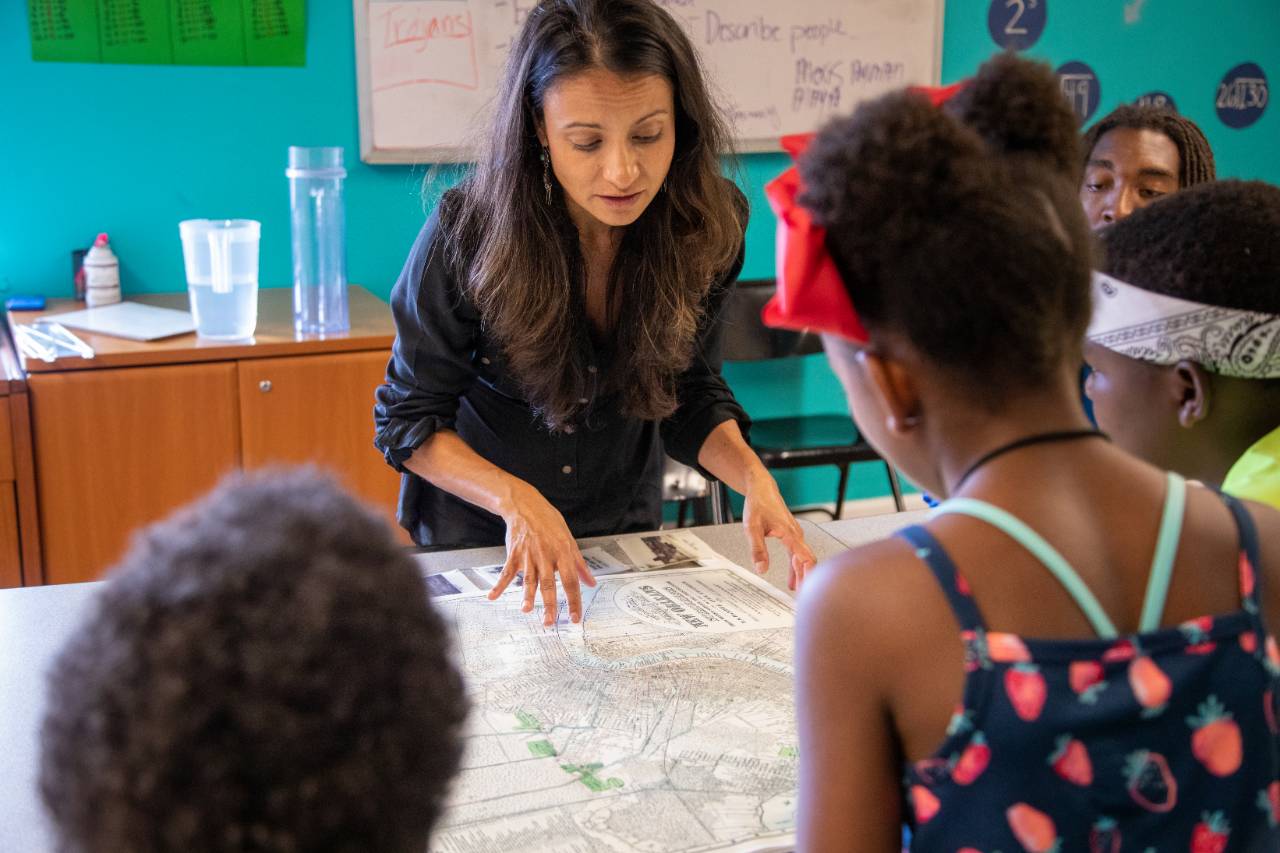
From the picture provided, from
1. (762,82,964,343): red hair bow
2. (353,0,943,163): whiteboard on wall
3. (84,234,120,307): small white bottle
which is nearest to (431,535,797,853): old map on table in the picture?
(762,82,964,343): red hair bow

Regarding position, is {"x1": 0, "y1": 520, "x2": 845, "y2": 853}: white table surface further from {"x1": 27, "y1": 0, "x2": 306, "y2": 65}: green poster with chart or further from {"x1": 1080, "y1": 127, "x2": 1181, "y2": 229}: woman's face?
{"x1": 27, "y1": 0, "x2": 306, "y2": 65}: green poster with chart

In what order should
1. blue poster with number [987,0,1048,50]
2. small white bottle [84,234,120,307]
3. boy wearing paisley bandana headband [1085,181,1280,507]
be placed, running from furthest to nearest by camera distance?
blue poster with number [987,0,1048,50] → small white bottle [84,234,120,307] → boy wearing paisley bandana headband [1085,181,1280,507]

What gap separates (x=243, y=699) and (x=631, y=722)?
2.40 feet

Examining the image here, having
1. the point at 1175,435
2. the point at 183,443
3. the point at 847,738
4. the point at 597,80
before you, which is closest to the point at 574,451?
the point at 597,80

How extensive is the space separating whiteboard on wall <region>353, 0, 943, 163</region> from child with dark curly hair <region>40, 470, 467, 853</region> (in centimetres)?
230

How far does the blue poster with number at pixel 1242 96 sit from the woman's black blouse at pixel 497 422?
2926 millimetres

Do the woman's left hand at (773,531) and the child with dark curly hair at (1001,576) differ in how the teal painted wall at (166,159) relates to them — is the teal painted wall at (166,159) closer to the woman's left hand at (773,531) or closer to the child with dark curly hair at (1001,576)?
the woman's left hand at (773,531)

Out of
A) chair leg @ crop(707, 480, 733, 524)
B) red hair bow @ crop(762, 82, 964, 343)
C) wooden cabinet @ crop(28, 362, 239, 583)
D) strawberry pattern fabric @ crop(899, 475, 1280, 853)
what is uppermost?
red hair bow @ crop(762, 82, 964, 343)

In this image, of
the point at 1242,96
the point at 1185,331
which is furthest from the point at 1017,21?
the point at 1185,331

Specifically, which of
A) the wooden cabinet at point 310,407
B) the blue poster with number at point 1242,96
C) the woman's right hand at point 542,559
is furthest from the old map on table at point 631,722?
the blue poster with number at point 1242,96

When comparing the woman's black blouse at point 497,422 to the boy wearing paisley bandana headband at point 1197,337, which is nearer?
the boy wearing paisley bandana headband at point 1197,337

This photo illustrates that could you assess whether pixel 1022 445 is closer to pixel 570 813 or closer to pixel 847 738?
pixel 847 738

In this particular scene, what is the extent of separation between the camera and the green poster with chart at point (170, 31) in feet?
8.82

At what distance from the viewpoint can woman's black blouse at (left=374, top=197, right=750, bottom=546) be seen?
61.8 inches
